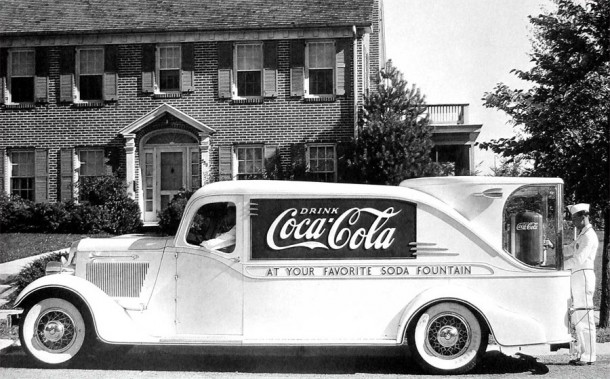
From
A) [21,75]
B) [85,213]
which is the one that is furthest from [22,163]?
[85,213]

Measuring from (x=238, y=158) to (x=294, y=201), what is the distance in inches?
567

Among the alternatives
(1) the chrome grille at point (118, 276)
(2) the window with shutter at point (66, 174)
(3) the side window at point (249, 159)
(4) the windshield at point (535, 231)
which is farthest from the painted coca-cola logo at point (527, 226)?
(2) the window with shutter at point (66, 174)

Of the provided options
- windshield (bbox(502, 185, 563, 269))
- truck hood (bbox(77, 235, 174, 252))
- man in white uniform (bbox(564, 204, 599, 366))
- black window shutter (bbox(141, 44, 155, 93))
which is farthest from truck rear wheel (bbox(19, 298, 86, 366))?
black window shutter (bbox(141, 44, 155, 93))

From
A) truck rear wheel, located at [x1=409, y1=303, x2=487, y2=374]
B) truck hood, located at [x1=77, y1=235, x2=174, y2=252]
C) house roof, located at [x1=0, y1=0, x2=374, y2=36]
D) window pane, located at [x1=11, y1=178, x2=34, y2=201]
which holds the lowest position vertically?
truck rear wheel, located at [x1=409, y1=303, x2=487, y2=374]

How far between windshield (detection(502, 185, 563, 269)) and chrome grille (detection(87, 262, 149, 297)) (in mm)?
3954

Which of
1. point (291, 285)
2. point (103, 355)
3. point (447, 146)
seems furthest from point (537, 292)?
point (447, 146)

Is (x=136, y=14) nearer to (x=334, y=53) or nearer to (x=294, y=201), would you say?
(x=334, y=53)

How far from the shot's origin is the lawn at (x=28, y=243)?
16406mm

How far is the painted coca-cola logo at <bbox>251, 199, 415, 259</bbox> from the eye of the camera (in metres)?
7.55

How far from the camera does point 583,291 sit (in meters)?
7.83

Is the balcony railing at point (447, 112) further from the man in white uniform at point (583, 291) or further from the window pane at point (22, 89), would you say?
the man in white uniform at point (583, 291)

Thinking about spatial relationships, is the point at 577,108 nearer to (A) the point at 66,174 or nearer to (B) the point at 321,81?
(B) the point at 321,81

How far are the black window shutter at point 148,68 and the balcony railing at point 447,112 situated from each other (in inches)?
487

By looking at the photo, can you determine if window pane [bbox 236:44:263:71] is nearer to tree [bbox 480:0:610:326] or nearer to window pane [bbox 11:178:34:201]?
window pane [bbox 11:178:34:201]
